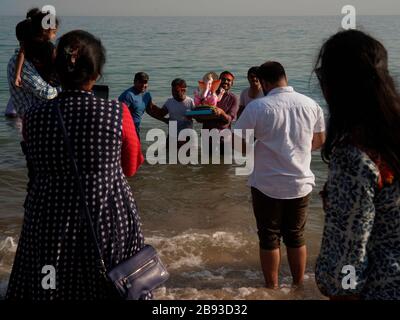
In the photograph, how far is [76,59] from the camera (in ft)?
8.11

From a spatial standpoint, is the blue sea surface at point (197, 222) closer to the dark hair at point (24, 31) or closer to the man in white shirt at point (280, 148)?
the man in white shirt at point (280, 148)

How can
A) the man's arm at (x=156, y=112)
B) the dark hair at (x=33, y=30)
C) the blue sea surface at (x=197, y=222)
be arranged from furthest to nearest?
the man's arm at (x=156, y=112), the blue sea surface at (x=197, y=222), the dark hair at (x=33, y=30)

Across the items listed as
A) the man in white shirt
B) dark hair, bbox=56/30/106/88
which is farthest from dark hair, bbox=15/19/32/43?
the man in white shirt

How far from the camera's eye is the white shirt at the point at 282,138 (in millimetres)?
3803

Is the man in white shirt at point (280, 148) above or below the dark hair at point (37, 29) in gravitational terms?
below

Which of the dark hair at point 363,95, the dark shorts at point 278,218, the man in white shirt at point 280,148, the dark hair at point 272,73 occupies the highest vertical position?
the dark hair at point 363,95

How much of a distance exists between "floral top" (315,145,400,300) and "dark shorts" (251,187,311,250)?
6.37ft

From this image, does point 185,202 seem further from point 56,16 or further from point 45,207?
point 45,207

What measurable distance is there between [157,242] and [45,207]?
305 centimetres

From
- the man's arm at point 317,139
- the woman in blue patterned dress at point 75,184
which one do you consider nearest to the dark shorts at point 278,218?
the man's arm at point 317,139

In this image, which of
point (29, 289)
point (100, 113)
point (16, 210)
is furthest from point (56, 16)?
point (16, 210)

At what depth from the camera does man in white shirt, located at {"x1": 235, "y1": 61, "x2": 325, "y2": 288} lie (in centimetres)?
381

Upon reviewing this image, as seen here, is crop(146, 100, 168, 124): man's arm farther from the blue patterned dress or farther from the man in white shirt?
the blue patterned dress

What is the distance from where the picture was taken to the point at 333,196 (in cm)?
192
